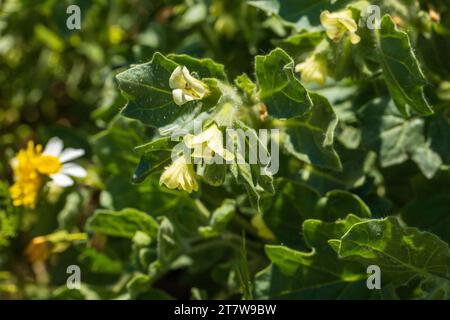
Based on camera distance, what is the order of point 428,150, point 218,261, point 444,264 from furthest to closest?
1. point 218,261
2. point 428,150
3. point 444,264

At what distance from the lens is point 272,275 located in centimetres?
228

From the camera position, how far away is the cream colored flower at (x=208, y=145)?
183cm

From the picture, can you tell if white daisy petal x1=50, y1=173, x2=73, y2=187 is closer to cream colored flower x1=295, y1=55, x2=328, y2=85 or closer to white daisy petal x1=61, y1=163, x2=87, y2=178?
white daisy petal x1=61, y1=163, x2=87, y2=178

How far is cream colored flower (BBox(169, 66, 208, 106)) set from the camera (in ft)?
6.27

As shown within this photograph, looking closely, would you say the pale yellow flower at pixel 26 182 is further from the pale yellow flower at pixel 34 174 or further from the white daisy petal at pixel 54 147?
the white daisy petal at pixel 54 147

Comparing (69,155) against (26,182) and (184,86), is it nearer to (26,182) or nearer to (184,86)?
(26,182)

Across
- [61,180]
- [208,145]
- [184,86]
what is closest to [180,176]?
[208,145]

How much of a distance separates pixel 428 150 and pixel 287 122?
454mm

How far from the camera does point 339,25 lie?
203 centimetres

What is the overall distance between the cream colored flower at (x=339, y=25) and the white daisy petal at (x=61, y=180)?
1.04 metres

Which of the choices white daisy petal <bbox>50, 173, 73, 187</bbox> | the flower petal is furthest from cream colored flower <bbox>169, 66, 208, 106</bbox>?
white daisy petal <bbox>50, 173, 73, 187</bbox>

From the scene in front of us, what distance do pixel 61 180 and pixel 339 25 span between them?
110cm
